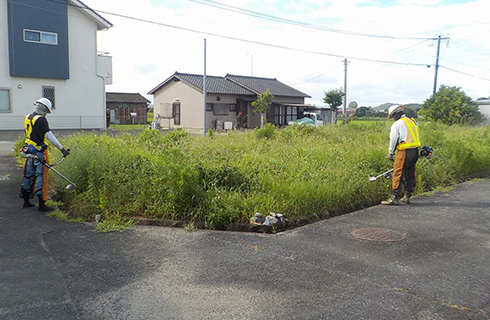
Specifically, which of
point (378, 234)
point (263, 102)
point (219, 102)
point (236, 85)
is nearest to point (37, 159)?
point (378, 234)

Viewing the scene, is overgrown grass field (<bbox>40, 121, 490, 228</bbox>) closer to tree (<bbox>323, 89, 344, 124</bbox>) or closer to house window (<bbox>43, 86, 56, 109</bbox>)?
house window (<bbox>43, 86, 56, 109</bbox>)

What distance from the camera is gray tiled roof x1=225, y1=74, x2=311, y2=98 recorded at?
3556 centimetres

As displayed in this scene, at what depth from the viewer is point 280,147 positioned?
10.3m

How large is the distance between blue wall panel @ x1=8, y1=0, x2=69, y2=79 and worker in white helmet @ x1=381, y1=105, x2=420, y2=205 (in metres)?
20.9

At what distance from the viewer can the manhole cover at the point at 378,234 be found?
5.51m

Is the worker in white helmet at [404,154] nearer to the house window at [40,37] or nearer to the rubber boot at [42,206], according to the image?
the rubber boot at [42,206]

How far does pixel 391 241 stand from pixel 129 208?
3.75 m

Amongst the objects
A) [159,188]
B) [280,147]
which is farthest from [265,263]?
[280,147]

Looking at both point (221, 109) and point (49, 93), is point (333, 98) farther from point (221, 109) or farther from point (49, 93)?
point (49, 93)

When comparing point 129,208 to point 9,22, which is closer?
point 129,208

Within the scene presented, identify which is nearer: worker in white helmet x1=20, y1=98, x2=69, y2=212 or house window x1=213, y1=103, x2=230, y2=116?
worker in white helmet x1=20, y1=98, x2=69, y2=212

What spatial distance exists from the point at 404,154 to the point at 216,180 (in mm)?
3502

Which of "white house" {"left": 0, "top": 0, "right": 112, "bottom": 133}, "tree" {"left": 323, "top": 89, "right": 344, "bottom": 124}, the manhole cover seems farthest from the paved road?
"tree" {"left": 323, "top": 89, "right": 344, "bottom": 124}

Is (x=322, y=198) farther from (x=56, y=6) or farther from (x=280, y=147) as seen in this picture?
(x=56, y=6)
